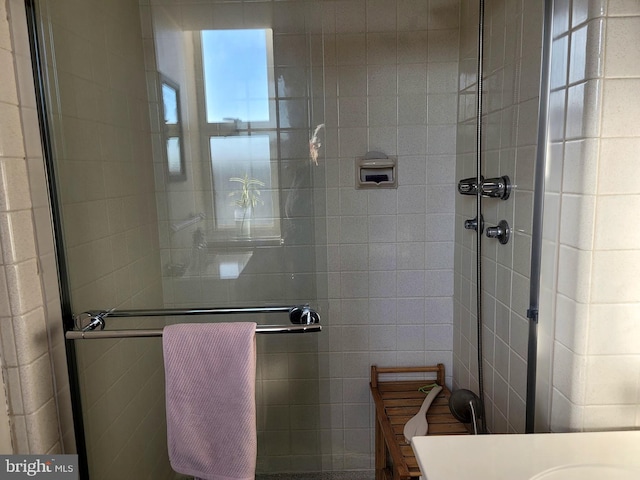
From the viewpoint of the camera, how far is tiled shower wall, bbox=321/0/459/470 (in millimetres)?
1863

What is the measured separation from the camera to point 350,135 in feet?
6.30

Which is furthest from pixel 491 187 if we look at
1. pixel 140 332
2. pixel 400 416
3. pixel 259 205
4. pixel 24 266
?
pixel 24 266

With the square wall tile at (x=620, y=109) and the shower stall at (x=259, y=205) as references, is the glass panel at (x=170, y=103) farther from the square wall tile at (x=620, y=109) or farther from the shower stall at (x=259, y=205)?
the square wall tile at (x=620, y=109)

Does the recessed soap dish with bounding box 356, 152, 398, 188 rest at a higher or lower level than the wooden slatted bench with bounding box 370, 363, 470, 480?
higher

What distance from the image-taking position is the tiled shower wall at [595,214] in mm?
916

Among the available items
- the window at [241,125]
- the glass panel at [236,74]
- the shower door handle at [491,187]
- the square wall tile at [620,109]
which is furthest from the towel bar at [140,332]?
the square wall tile at [620,109]

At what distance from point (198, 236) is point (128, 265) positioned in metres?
0.23

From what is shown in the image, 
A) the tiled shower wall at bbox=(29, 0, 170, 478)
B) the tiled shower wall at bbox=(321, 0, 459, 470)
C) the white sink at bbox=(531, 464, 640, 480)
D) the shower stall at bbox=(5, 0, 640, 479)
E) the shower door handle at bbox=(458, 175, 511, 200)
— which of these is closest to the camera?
the white sink at bbox=(531, 464, 640, 480)

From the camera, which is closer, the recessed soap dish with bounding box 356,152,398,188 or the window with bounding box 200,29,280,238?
the window with bounding box 200,29,280,238

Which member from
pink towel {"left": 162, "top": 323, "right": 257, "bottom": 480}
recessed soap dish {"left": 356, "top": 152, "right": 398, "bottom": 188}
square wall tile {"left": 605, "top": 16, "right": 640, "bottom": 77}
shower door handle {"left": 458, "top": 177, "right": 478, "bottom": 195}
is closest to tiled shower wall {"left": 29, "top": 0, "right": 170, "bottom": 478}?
pink towel {"left": 162, "top": 323, "right": 257, "bottom": 480}

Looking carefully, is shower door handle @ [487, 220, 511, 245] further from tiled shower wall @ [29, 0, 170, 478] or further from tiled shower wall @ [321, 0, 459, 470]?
tiled shower wall @ [29, 0, 170, 478]

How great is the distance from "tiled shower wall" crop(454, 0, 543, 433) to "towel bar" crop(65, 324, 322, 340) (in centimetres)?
64

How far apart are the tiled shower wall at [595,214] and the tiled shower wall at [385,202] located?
2.86 feet

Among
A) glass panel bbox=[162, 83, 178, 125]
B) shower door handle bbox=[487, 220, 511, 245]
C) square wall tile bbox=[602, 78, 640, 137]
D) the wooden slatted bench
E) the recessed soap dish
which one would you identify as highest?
glass panel bbox=[162, 83, 178, 125]
